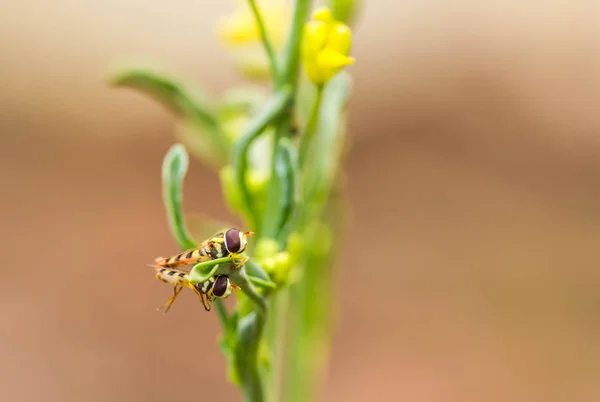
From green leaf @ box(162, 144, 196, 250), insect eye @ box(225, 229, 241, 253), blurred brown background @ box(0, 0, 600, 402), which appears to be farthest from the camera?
blurred brown background @ box(0, 0, 600, 402)

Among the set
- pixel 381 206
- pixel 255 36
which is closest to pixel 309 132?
pixel 255 36

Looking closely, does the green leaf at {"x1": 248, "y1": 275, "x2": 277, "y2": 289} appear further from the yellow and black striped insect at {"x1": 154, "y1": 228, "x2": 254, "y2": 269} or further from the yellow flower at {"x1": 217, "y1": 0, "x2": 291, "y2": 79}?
the yellow flower at {"x1": 217, "y1": 0, "x2": 291, "y2": 79}

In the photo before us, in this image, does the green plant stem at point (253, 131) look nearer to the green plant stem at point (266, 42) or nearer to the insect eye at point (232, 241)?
the green plant stem at point (266, 42)

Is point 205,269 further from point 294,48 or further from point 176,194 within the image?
point 294,48

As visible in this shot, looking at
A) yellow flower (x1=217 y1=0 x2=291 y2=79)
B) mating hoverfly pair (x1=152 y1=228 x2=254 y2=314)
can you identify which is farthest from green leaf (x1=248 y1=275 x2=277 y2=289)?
yellow flower (x1=217 y1=0 x2=291 y2=79)

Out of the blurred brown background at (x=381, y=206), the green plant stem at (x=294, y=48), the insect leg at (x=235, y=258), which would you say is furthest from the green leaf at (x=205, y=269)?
the blurred brown background at (x=381, y=206)

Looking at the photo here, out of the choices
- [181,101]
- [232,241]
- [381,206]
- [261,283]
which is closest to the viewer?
[232,241]

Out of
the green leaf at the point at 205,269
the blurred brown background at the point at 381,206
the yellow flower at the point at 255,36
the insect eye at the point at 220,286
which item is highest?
the yellow flower at the point at 255,36
